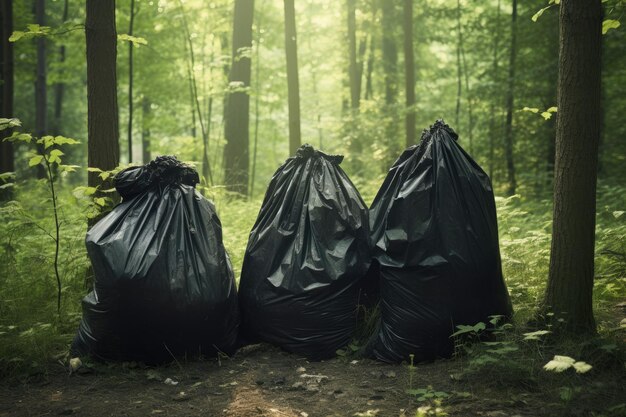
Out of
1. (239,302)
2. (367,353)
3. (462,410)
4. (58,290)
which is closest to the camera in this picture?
(462,410)

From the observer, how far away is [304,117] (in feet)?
58.9

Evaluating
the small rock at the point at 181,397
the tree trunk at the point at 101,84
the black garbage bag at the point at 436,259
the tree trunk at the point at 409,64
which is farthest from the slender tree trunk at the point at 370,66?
the small rock at the point at 181,397

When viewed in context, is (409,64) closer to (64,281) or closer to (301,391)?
(64,281)

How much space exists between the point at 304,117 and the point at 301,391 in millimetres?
15588

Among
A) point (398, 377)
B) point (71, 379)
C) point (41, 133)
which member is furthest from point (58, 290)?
point (41, 133)

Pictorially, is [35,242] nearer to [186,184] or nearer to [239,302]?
[186,184]

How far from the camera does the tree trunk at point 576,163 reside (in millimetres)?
2877

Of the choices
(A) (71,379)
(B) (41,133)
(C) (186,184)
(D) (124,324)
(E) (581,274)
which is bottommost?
(A) (71,379)

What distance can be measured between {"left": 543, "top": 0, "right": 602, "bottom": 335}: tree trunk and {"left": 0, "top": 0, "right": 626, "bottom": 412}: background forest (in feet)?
1.22

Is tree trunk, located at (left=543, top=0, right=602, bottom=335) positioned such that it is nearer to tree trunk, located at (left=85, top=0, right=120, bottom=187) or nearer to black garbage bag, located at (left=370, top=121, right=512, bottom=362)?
black garbage bag, located at (left=370, top=121, right=512, bottom=362)

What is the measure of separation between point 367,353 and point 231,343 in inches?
33.2

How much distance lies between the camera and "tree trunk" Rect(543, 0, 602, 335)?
288cm

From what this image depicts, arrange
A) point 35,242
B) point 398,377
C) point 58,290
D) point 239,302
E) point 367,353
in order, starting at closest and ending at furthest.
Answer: point 398,377
point 367,353
point 239,302
point 58,290
point 35,242

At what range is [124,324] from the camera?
306 centimetres
